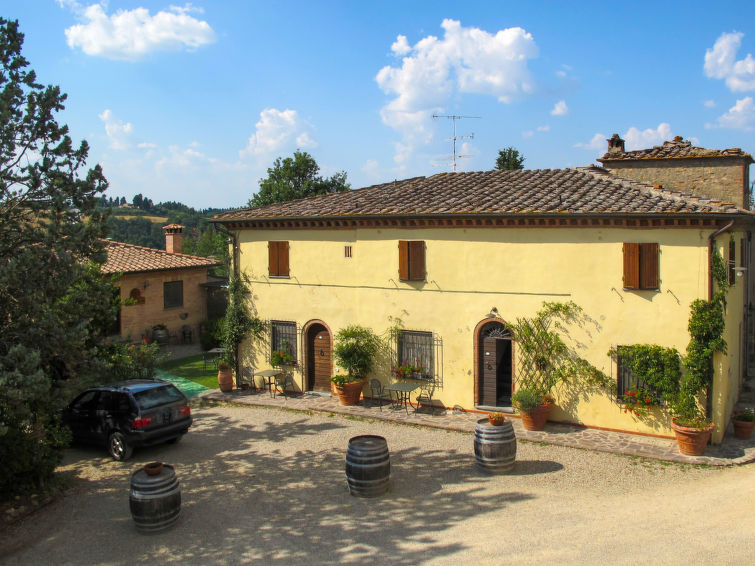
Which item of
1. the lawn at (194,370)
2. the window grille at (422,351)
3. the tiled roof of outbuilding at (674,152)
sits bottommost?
the lawn at (194,370)

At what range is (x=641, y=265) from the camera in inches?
524

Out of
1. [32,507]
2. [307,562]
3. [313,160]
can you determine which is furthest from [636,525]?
[313,160]


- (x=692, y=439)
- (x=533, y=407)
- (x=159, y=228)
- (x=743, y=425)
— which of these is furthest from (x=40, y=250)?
(x=159, y=228)

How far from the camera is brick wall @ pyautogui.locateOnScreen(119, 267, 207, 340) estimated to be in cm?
Result: 2617

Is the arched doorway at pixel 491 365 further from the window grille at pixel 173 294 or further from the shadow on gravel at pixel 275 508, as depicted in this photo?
the window grille at pixel 173 294

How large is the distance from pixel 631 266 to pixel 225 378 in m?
A: 12.0

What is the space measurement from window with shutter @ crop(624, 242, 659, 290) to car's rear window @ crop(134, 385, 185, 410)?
33.5ft

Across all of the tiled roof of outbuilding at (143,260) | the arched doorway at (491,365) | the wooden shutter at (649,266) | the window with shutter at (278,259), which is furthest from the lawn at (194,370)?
the wooden shutter at (649,266)

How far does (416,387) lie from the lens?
622 inches

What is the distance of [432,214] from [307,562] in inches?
364

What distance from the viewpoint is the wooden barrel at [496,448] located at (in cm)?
1145

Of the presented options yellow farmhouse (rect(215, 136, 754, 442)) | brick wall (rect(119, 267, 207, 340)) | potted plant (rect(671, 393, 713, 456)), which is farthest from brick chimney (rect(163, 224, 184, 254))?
potted plant (rect(671, 393, 713, 456))

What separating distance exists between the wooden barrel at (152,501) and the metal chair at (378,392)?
7.99 m

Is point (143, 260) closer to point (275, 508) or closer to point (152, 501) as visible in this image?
point (275, 508)
